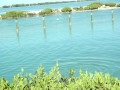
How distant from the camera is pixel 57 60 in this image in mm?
35469

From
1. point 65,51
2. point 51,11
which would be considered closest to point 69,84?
point 65,51

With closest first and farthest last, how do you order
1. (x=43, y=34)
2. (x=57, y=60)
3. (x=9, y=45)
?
(x=57, y=60) → (x=9, y=45) → (x=43, y=34)

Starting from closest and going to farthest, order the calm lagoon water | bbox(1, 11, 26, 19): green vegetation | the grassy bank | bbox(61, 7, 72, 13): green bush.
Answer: the calm lagoon water → bbox(1, 11, 26, 19): green vegetation → the grassy bank → bbox(61, 7, 72, 13): green bush

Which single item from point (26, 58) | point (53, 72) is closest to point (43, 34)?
point (26, 58)

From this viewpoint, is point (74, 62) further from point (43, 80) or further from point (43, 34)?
point (43, 34)

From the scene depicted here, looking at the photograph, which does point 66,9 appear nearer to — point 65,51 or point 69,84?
point 65,51

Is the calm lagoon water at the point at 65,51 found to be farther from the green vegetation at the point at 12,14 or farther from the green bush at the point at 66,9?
the green bush at the point at 66,9

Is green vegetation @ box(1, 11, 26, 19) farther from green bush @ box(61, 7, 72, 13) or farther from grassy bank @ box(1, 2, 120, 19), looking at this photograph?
green bush @ box(61, 7, 72, 13)

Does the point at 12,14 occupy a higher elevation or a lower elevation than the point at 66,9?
lower

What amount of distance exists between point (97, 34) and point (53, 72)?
112 feet

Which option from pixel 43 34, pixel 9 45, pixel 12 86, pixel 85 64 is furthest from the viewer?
pixel 43 34

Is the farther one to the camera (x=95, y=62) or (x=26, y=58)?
(x=26, y=58)

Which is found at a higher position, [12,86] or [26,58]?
[12,86]

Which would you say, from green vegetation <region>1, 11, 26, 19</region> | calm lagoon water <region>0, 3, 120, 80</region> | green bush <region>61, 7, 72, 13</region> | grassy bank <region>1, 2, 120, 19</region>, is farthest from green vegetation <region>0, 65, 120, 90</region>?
green bush <region>61, 7, 72, 13</region>
